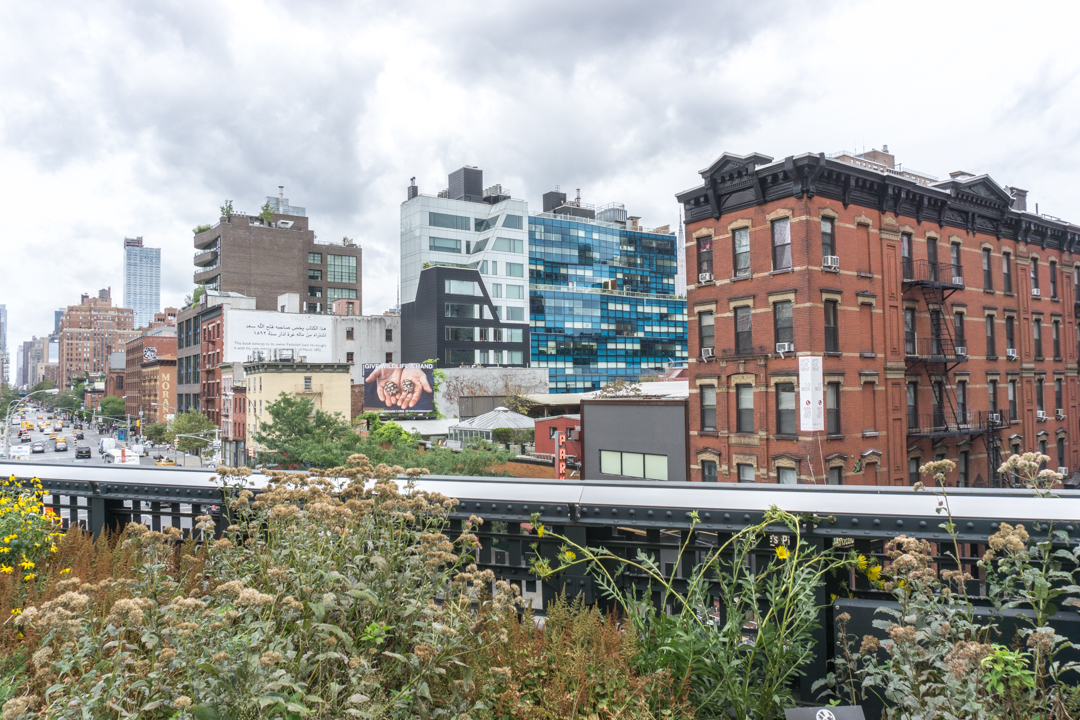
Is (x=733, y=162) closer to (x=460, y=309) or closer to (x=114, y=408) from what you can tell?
(x=460, y=309)

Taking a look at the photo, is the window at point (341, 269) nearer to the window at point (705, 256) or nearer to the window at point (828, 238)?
the window at point (705, 256)

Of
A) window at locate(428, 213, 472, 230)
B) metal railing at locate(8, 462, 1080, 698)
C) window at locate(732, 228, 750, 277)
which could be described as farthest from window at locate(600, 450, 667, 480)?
window at locate(428, 213, 472, 230)

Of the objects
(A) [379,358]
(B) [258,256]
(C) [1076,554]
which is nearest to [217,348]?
(A) [379,358]

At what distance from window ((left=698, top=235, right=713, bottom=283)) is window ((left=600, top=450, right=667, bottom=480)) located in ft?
29.3

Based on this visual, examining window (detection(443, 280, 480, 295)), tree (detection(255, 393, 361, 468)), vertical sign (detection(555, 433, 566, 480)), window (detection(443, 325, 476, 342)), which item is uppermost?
window (detection(443, 280, 480, 295))

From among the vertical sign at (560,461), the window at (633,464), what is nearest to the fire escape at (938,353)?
the window at (633,464)

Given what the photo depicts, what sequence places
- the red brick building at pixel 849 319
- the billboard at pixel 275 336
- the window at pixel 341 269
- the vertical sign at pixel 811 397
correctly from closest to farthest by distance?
the vertical sign at pixel 811 397, the red brick building at pixel 849 319, the billboard at pixel 275 336, the window at pixel 341 269

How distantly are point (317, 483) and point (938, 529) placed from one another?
3.70 m

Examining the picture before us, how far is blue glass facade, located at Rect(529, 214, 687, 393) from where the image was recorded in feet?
313

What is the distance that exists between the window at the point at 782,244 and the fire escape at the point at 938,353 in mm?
6659

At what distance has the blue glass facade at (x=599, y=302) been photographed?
9525 centimetres

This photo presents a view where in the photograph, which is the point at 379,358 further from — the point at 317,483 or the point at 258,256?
the point at 317,483

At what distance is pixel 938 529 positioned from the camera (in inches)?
136

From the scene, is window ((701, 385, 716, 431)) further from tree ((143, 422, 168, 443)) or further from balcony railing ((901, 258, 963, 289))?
tree ((143, 422, 168, 443))
